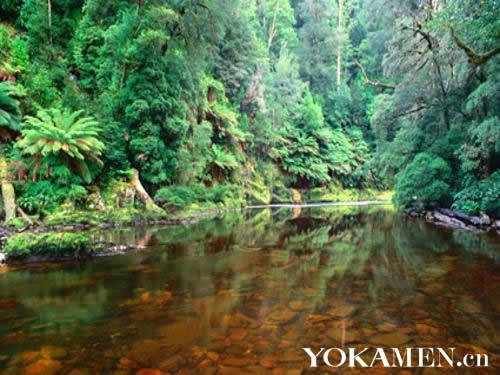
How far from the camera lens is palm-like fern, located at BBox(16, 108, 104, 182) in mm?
8500

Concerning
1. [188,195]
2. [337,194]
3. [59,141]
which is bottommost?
[337,194]

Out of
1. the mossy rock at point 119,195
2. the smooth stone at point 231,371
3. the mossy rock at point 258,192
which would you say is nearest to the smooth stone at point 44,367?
the smooth stone at point 231,371

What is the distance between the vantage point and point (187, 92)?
13.5 meters

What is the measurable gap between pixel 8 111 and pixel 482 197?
14.7 meters

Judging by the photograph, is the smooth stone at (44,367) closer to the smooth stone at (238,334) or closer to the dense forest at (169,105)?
the smooth stone at (238,334)

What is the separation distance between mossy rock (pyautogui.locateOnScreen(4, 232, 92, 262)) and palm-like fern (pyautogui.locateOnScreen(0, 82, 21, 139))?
18.5 ft

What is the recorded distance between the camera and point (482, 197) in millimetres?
9523

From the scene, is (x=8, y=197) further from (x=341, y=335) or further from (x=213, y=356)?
(x=341, y=335)

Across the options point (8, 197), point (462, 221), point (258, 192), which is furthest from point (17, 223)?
point (258, 192)

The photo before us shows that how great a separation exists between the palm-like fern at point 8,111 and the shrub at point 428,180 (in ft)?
43.9

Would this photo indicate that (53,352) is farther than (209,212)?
No

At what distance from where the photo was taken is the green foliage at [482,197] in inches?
363

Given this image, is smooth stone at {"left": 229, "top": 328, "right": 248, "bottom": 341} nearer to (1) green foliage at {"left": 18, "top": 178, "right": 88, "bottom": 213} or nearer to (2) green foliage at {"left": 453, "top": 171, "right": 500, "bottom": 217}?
(1) green foliage at {"left": 18, "top": 178, "right": 88, "bottom": 213}

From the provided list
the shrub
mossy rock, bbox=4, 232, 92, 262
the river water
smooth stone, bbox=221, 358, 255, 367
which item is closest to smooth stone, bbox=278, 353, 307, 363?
the river water
